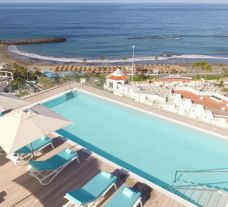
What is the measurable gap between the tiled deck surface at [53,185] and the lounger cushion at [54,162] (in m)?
0.29

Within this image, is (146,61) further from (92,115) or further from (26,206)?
(26,206)

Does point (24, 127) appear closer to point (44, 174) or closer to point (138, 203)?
point (44, 174)

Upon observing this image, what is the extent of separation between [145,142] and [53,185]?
4473mm

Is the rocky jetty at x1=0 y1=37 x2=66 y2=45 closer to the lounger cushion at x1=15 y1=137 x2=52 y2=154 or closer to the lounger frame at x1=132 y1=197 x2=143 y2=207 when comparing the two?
the lounger cushion at x1=15 y1=137 x2=52 y2=154

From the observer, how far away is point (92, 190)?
7395mm

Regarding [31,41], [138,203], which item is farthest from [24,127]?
[31,41]

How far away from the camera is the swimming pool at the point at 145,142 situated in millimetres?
9773

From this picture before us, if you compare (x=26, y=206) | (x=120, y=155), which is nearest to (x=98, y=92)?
(x=120, y=155)

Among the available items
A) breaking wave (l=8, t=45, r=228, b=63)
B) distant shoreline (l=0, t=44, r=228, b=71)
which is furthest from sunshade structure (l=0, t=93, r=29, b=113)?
breaking wave (l=8, t=45, r=228, b=63)

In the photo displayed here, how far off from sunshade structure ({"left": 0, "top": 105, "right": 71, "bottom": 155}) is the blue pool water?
268 centimetres

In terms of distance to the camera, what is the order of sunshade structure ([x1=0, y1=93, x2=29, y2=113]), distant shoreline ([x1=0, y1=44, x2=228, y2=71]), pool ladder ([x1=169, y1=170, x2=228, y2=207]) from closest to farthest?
pool ladder ([x1=169, y1=170, x2=228, y2=207])
sunshade structure ([x1=0, y1=93, x2=29, y2=113])
distant shoreline ([x1=0, y1=44, x2=228, y2=71])

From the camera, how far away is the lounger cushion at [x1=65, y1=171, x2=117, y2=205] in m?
6.97

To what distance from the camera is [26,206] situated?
729 cm

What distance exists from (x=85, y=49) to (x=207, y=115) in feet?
147
